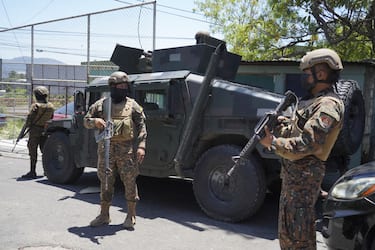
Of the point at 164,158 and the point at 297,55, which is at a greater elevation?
the point at 297,55

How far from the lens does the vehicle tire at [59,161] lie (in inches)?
288

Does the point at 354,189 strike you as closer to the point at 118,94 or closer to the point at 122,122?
the point at 122,122

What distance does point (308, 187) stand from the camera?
2.99 meters

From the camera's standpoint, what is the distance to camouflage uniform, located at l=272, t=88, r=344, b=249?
2.85 meters

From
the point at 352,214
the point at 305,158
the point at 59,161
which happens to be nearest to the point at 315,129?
the point at 305,158

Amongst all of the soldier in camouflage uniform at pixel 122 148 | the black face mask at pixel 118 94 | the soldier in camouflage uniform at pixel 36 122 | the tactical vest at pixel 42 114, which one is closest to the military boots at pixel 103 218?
the soldier in camouflage uniform at pixel 122 148

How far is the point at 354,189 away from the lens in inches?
130

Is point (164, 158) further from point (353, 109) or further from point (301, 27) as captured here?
point (301, 27)

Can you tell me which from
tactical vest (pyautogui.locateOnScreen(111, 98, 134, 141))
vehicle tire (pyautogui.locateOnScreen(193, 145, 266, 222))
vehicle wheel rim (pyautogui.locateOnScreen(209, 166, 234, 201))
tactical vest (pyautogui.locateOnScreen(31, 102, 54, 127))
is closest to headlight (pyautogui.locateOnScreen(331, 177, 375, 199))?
vehicle tire (pyautogui.locateOnScreen(193, 145, 266, 222))

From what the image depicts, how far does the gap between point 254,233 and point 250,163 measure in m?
0.80

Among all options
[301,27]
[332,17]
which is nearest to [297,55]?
[301,27]

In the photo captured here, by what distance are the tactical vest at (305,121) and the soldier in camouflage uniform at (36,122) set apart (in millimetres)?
6032

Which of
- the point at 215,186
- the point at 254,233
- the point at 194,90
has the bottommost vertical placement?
the point at 254,233

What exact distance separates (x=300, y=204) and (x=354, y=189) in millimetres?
586
